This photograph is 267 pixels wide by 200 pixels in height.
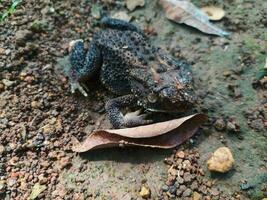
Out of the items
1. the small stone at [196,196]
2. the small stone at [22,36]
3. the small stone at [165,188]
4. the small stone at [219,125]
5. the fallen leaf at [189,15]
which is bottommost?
the small stone at [165,188]

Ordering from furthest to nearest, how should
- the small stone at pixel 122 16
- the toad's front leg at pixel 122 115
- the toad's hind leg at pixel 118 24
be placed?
the small stone at pixel 122 16, the toad's hind leg at pixel 118 24, the toad's front leg at pixel 122 115

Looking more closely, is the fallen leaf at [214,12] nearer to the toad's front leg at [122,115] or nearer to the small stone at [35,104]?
the toad's front leg at [122,115]

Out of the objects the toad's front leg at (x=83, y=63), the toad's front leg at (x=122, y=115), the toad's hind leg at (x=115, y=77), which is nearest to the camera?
the toad's front leg at (x=122, y=115)

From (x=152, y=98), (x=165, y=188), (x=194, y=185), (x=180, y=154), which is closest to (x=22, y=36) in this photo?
(x=152, y=98)

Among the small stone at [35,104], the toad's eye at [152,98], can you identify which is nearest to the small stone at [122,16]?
the toad's eye at [152,98]

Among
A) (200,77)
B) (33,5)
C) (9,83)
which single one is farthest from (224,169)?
(33,5)

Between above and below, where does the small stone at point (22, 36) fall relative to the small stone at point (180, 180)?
above

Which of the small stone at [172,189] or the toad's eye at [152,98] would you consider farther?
the toad's eye at [152,98]
